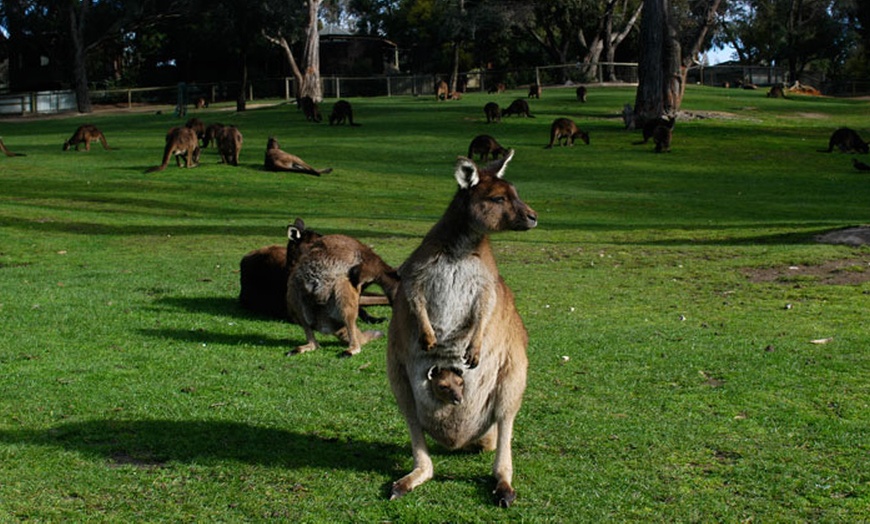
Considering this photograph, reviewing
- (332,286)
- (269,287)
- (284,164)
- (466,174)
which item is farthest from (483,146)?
(466,174)

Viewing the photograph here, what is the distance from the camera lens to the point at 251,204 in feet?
74.2

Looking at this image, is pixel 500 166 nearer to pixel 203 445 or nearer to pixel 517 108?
pixel 203 445

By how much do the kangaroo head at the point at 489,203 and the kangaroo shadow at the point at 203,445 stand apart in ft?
5.16

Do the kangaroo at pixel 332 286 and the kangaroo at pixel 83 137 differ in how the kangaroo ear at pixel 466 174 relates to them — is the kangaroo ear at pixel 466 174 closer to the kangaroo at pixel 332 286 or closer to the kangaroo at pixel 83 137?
the kangaroo at pixel 332 286

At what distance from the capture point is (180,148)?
27.7m

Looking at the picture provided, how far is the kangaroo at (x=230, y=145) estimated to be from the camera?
2841 cm

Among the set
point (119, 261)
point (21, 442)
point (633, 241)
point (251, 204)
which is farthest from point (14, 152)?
point (21, 442)

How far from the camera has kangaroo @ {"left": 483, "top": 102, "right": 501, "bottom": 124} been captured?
1639 inches

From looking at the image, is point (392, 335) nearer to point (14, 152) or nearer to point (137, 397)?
point (137, 397)

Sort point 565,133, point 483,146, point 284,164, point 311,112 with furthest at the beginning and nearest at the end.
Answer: point 311,112, point 565,133, point 483,146, point 284,164

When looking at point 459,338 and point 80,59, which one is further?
point 80,59

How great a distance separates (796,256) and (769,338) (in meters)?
5.37

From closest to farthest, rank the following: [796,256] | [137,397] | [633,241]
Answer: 1. [137,397]
2. [796,256]
3. [633,241]

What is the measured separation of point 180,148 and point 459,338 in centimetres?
2371
